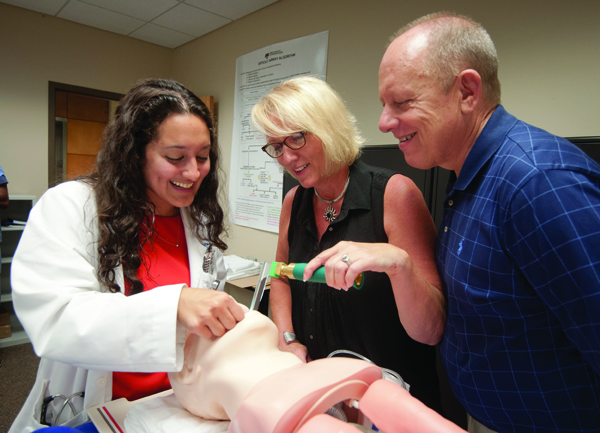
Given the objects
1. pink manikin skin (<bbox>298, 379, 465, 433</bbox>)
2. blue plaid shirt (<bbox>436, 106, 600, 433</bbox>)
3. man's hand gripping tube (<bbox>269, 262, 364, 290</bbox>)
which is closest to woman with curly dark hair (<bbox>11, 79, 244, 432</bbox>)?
man's hand gripping tube (<bbox>269, 262, 364, 290</bbox>)

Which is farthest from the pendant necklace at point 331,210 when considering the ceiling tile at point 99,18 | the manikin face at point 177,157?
A: the ceiling tile at point 99,18

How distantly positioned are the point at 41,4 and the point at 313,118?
12.3 feet

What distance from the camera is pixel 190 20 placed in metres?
3.62

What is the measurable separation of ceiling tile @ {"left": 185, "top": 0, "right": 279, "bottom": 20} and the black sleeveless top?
103 inches

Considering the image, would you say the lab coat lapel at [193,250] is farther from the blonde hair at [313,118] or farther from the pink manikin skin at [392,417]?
the pink manikin skin at [392,417]

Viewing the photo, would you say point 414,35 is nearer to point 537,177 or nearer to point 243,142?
point 537,177

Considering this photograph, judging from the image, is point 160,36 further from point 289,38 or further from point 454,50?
point 454,50

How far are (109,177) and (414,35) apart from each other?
0.97 meters

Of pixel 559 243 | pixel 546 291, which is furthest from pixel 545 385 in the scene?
pixel 559 243

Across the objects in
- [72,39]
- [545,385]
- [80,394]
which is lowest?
[80,394]

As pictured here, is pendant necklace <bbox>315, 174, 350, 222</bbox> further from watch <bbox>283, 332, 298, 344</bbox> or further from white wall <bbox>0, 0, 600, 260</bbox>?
white wall <bbox>0, 0, 600, 260</bbox>

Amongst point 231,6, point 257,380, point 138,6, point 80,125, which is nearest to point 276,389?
point 257,380

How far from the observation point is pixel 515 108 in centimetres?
195

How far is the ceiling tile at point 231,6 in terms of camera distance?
319 cm
